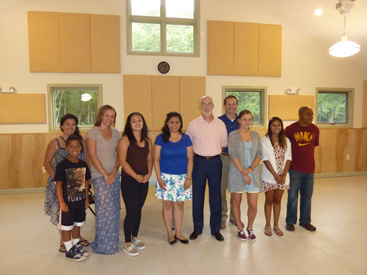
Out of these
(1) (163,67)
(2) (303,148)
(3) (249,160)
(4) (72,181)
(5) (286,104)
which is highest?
(1) (163,67)

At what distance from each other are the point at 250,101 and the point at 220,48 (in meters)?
1.40

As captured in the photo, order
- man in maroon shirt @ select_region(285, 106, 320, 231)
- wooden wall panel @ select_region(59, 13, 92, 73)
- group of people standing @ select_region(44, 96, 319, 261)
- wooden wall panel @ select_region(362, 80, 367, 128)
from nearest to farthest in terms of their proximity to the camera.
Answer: group of people standing @ select_region(44, 96, 319, 261) → man in maroon shirt @ select_region(285, 106, 320, 231) → wooden wall panel @ select_region(59, 13, 92, 73) → wooden wall panel @ select_region(362, 80, 367, 128)

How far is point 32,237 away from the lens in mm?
3256

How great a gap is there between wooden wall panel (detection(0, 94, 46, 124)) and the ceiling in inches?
195

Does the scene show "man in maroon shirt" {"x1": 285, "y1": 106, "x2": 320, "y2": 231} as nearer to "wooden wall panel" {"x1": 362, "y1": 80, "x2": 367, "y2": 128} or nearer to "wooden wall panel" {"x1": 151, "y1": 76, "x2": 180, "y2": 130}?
"wooden wall panel" {"x1": 151, "y1": 76, "x2": 180, "y2": 130}

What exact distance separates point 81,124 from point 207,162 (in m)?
3.65

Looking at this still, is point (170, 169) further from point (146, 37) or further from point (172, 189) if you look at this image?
point (146, 37)

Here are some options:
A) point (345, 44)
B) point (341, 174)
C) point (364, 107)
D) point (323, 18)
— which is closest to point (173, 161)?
point (345, 44)

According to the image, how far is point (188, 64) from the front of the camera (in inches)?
228

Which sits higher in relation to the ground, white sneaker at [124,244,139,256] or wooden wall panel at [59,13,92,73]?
wooden wall panel at [59,13,92,73]

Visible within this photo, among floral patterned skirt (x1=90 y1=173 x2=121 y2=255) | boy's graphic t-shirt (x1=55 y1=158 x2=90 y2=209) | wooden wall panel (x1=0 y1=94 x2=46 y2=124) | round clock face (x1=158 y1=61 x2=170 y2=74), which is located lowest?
floral patterned skirt (x1=90 y1=173 x2=121 y2=255)

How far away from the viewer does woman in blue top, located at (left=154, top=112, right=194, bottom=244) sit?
9.37ft

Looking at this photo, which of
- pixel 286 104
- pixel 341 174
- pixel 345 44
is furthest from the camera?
pixel 341 174

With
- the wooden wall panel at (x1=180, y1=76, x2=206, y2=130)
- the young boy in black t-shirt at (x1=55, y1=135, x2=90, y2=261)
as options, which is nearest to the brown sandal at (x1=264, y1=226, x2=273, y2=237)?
the young boy in black t-shirt at (x1=55, y1=135, x2=90, y2=261)
